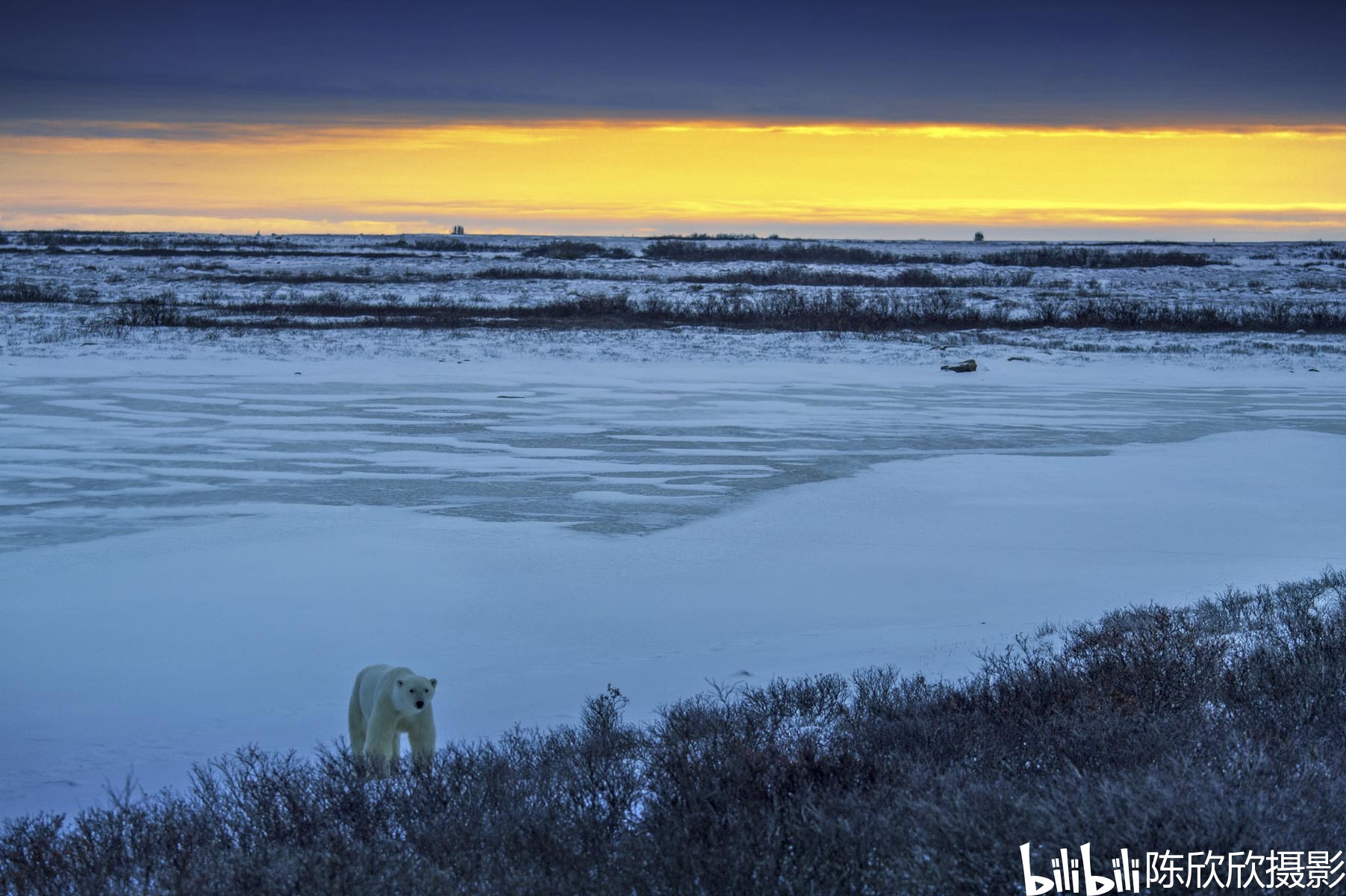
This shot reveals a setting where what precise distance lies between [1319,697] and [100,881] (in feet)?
14.8

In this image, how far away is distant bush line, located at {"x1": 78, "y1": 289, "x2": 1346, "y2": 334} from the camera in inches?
1188

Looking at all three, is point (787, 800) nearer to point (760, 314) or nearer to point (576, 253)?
point (760, 314)

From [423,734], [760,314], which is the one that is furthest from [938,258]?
[423,734]

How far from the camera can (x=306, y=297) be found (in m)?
38.6

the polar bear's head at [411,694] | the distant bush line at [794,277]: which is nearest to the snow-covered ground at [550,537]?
the polar bear's head at [411,694]

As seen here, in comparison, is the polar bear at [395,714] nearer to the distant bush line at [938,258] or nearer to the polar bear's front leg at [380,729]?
the polar bear's front leg at [380,729]

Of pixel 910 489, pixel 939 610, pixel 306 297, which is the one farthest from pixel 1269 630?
pixel 306 297

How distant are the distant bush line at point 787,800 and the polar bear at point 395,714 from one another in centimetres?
10

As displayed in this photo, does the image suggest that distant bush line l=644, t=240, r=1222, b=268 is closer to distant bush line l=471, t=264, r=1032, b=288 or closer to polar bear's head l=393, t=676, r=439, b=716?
distant bush line l=471, t=264, r=1032, b=288

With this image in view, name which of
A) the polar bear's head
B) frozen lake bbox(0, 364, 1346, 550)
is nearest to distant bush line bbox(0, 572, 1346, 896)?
the polar bear's head

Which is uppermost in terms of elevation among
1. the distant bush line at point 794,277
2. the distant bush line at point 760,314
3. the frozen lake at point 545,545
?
the distant bush line at point 794,277

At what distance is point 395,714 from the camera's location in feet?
13.7

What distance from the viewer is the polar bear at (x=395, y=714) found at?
13.4 ft

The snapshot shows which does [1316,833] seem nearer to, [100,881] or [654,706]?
[654,706]
